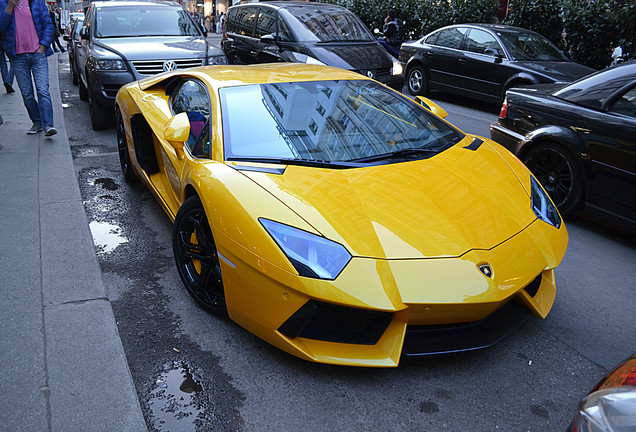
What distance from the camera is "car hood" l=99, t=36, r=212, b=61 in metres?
7.75

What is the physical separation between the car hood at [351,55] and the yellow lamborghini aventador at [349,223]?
15.8 feet

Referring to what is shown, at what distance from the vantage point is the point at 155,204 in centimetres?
518

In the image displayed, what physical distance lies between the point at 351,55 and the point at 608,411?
8.04 m

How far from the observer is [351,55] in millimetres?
8930

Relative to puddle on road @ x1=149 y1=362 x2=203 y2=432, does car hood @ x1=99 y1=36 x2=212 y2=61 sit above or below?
above

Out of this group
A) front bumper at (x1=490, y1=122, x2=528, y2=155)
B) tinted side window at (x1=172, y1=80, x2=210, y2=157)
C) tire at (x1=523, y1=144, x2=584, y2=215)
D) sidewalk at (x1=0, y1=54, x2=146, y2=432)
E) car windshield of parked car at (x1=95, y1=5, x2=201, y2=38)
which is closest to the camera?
sidewalk at (x1=0, y1=54, x2=146, y2=432)

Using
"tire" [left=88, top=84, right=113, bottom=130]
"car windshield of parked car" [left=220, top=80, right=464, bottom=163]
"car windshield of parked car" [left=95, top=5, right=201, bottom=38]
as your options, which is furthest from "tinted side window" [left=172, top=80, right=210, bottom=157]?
"car windshield of parked car" [left=95, top=5, right=201, bottom=38]

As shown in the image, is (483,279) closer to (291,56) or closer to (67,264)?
(67,264)

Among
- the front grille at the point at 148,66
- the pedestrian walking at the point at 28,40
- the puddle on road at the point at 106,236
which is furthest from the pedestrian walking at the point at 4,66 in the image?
the puddle on road at the point at 106,236

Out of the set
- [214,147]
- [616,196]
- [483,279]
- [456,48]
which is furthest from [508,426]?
[456,48]

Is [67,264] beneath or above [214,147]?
beneath

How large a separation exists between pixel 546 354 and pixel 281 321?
1416mm

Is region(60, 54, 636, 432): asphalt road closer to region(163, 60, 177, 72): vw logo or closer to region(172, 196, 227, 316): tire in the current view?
region(172, 196, 227, 316): tire

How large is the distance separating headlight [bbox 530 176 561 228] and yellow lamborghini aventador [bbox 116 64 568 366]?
14 mm
